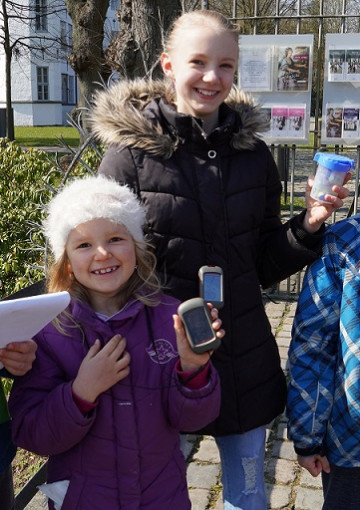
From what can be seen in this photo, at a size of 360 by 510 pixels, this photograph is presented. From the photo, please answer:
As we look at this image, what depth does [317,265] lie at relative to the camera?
7.41 feet

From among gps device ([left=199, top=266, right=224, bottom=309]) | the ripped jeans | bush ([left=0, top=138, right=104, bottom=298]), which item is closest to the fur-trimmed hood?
gps device ([left=199, top=266, right=224, bottom=309])

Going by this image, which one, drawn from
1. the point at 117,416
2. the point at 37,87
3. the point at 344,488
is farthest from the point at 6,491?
the point at 37,87

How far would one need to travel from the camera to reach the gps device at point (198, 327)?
176 centimetres

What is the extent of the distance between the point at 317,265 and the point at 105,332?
0.77 meters

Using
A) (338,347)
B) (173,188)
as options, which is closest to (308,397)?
(338,347)

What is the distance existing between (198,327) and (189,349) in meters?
0.10

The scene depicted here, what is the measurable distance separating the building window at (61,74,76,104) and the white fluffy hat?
48.7 meters

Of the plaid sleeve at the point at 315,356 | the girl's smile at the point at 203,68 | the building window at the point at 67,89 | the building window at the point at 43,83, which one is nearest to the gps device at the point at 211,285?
the plaid sleeve at the point at 315,356

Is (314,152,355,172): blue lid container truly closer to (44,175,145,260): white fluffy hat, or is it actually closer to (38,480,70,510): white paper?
(44,175,145,260): white fluffy hat

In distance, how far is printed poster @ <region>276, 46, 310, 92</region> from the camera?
5625 mm

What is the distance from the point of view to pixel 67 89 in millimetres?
49812

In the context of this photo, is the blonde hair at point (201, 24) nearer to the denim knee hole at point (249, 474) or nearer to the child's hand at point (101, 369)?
the child's hand at point (101, 369)

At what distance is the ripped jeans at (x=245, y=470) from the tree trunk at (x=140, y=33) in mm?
3077

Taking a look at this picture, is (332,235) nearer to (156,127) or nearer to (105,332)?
(156,127)
